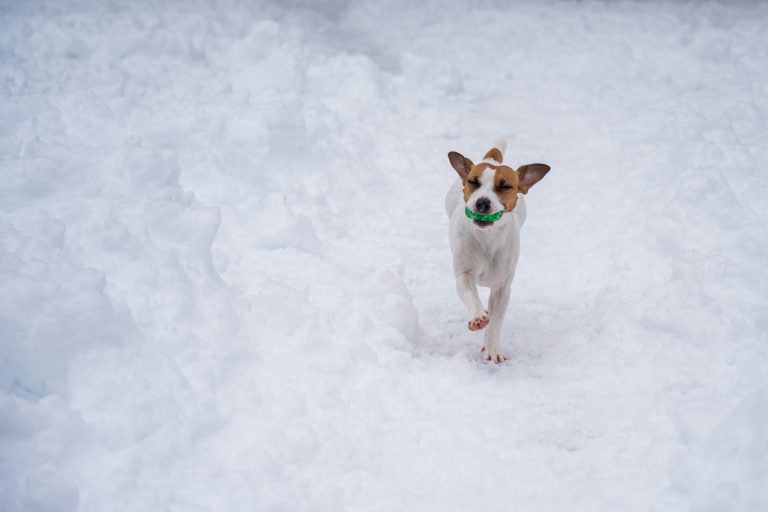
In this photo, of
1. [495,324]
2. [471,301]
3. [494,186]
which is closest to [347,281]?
[471,301]

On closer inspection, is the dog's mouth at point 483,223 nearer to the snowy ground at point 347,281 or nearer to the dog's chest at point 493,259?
the dog's chest at point 493,259

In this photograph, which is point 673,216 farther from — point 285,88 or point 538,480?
point 285,88

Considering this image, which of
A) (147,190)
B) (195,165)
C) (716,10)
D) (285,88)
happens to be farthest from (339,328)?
(716,10)

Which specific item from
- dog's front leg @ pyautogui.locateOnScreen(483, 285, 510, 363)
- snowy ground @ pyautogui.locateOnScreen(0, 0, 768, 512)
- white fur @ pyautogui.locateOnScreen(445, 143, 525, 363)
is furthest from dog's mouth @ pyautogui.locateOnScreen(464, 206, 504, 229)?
snowy ground @ pyautogui.locateOnScreen(0, 0, 768, 512)

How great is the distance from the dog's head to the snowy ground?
0.81 meters

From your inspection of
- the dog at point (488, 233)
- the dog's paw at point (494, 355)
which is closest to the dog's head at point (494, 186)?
the dog at point (488, 233)

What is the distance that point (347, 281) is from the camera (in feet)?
15.5

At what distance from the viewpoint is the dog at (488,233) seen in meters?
4.02

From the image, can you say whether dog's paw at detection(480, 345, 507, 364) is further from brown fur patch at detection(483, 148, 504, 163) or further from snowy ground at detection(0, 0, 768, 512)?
brown fur patch at detection(483, 148, 504, 163)

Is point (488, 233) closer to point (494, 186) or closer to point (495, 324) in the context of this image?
point (494, 186)

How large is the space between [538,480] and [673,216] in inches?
111

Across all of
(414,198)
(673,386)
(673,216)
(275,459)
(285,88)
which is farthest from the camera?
(285,88)

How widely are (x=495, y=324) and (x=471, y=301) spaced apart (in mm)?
287

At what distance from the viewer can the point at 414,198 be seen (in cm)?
661
